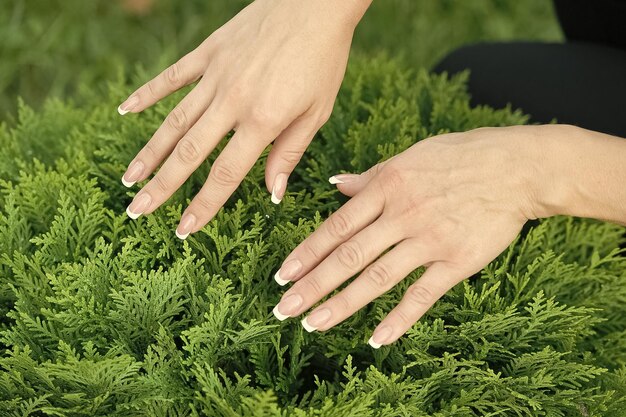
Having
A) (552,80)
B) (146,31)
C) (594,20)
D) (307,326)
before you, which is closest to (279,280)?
(307,326)

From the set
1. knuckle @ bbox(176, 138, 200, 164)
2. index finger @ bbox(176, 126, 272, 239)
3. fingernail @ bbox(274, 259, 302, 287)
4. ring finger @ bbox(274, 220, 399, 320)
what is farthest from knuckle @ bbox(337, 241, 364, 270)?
knuckle @ bbox(176, 138, 200, 164)

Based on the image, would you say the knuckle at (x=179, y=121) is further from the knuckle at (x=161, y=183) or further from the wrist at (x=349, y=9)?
the wrist at (x=349, y=9)

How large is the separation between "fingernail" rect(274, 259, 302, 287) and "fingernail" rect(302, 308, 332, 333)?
11 centimetres

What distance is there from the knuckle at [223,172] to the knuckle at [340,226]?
0.27 meters

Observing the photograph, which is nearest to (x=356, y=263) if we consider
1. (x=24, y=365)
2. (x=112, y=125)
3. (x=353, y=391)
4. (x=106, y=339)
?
(x=353, y=391)

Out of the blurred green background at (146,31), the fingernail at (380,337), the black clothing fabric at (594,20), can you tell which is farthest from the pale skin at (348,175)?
the blurred green background at (146,31)

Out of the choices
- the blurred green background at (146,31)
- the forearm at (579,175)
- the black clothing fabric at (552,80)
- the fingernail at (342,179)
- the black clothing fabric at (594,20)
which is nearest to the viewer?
the forearm at (579,175)

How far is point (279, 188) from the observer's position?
1708 millimetres

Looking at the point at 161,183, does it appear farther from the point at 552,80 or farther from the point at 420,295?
the point at 552,80

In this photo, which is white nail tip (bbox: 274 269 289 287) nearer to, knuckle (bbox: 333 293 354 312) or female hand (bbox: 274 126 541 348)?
female hand (bbox: 274 126 541 348)

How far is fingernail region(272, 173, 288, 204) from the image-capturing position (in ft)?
5.58

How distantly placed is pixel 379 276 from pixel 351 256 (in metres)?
0.08

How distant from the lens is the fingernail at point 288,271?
1525mm

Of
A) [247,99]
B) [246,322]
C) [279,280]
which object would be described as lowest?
[246,322]
